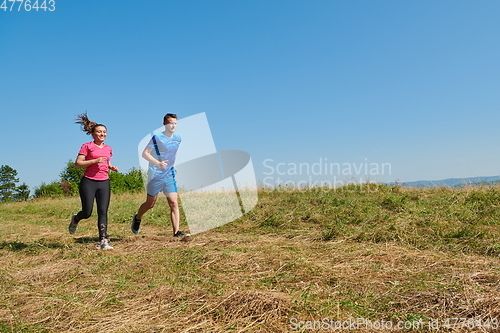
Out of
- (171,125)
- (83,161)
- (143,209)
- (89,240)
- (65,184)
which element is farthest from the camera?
(65,184)

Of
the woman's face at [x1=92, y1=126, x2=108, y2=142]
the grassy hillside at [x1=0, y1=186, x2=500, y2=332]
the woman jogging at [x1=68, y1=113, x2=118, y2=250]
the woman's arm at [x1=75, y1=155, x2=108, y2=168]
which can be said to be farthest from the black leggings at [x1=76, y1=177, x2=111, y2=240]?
the woman's face at [x1=92, y1=126, x2=108, y2=142]

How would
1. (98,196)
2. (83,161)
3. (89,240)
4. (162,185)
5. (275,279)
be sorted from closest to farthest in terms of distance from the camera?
(275,279) → (83,161) → (98,196) → (162,185) → (89,240)

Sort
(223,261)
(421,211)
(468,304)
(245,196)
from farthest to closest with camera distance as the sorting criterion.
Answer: (245,196)
(421,211)
(223,261)
(468,304)

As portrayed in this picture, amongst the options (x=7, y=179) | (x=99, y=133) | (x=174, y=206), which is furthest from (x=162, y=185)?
(x=7, y=179)

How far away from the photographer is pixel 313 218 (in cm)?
802

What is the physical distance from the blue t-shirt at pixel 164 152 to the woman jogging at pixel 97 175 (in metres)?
0.68

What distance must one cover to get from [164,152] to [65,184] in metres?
39.0

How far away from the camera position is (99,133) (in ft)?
19.6

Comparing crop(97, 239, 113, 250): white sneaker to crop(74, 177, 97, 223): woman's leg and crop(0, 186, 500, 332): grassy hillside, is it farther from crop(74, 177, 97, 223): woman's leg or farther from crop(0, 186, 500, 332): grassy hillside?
crop(74, 177, 97, 223): woman's leg

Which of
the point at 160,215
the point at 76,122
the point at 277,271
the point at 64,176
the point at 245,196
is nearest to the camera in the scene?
the point at 277,271

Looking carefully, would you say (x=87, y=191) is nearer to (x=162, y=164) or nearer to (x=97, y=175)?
(x=97, y=175)

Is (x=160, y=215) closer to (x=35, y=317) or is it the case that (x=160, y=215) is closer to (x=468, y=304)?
(x=35, y=317)

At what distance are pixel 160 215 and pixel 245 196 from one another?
288 centimetres

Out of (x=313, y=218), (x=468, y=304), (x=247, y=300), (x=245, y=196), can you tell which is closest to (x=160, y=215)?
(x=245, y=196)
